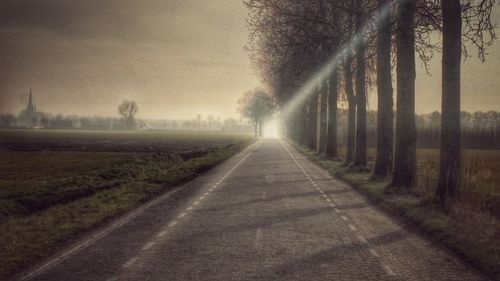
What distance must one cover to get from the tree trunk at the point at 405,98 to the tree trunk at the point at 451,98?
298cm

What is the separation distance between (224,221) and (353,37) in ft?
51.8

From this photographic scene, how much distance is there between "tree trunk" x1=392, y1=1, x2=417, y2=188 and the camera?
1417 centimetres

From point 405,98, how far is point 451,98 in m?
3.26

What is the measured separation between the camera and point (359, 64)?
2239cm

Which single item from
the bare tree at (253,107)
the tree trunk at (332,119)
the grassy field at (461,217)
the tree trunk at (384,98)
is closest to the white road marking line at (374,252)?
the grassy field at (461,217)

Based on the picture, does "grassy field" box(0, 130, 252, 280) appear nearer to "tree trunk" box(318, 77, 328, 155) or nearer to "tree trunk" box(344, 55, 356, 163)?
"tree trunk" box(344, 55, 356, 163)

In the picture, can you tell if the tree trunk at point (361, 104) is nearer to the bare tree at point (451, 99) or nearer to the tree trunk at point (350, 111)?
the tree trunk at point (350, 111)

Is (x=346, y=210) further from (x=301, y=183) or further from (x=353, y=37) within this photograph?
(x=353, y=37)

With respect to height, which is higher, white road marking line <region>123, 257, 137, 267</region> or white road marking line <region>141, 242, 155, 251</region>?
white road marking line <region>123, 257, 137, 267</region>

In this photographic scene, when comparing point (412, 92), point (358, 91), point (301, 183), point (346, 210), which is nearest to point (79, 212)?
point (346, 210)

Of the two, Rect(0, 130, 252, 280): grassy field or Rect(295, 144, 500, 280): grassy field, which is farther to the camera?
Rect(0, 130, 252, 280): grassy field

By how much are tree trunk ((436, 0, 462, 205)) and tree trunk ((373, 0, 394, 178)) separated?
→ 6036mm

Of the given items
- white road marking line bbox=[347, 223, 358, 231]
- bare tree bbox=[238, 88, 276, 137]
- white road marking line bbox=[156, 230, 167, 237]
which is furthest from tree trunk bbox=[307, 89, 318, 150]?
bare tree bbox=[238, 88, 276, 137]

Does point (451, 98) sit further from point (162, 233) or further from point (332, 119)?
point (332, 119)
